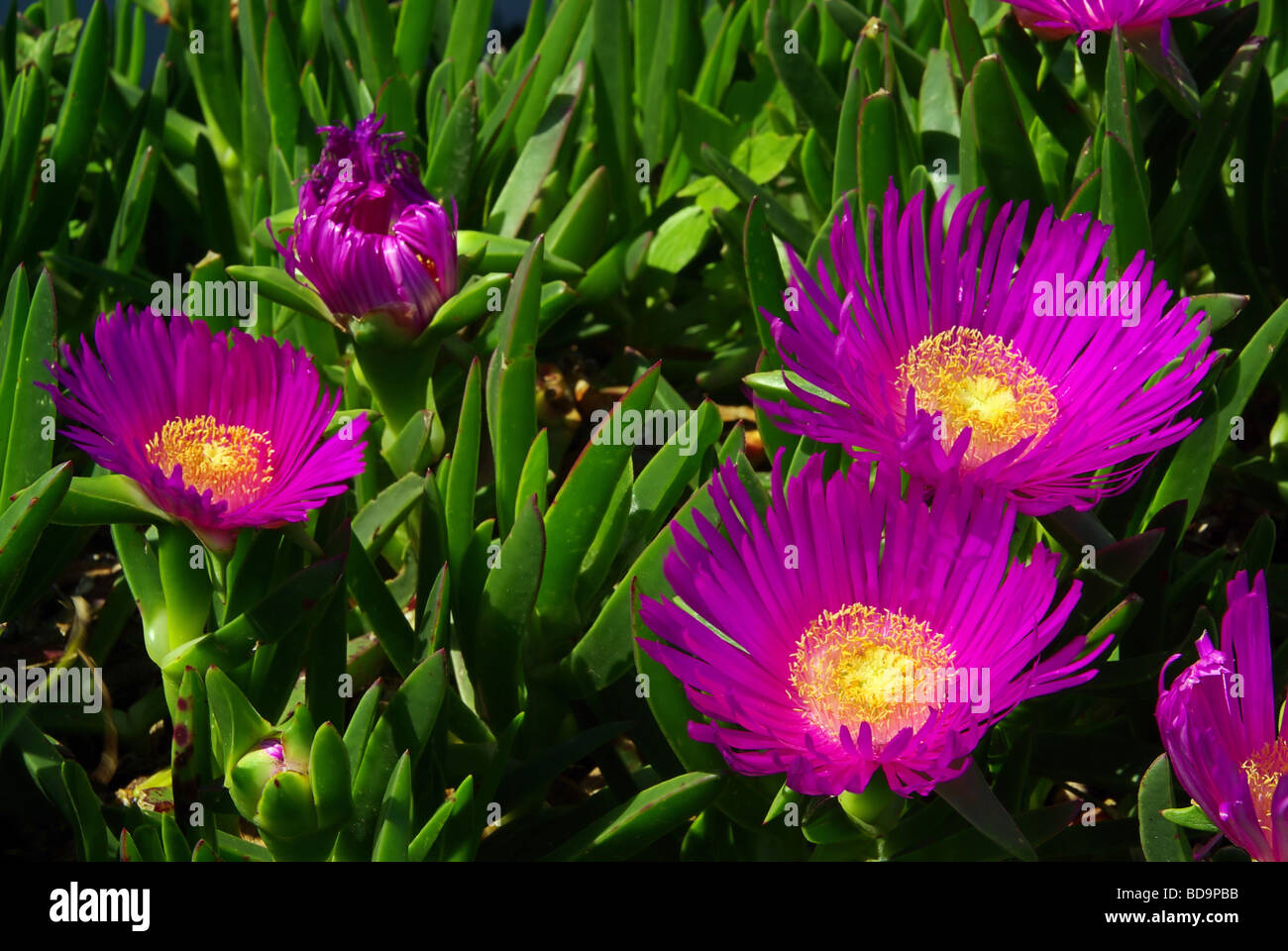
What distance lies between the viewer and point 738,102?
1.59m

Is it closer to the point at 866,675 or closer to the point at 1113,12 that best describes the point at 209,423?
the point at 866,675

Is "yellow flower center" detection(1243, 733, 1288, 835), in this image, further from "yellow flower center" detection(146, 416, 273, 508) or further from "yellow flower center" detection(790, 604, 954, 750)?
"yellow flower center" detection(146, 416, 273, 508)

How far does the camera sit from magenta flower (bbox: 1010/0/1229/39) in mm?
1078

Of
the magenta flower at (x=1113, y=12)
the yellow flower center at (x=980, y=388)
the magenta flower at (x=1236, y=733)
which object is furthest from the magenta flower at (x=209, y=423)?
the magenta flower at (x=1113, y=12)

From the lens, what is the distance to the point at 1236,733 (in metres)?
0.81

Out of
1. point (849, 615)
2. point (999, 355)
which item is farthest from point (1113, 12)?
point (849, 615)

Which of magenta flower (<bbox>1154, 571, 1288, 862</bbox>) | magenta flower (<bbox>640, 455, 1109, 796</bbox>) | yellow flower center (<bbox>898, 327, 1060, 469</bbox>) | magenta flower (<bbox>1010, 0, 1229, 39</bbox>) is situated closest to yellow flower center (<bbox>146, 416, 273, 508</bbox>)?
magenta flower (<bbox>640, 455, 1109, 796</bbox>)

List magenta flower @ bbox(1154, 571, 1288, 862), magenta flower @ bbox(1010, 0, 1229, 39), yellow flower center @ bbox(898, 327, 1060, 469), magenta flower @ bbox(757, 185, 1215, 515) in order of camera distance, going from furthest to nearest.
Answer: magenta flower @ bbox(1010, 0, 1229, 39), yellow flower center @ bbox(898, 327, 1060, 469), magenta flower @ bbox(757, 185, 1215, 515), magenta flower @ bbox(1154, 571, 1288, 862)

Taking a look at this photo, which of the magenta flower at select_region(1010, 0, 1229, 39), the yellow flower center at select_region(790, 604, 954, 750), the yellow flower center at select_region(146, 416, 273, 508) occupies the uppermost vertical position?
the magenta flower at select_region(1010, 0, 1229, 39)

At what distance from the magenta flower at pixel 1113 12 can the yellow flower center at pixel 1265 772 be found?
0.58m

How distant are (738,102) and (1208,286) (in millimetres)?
568

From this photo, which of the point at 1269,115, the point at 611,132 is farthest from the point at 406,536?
the point at 1269,115

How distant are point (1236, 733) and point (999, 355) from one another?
30cm

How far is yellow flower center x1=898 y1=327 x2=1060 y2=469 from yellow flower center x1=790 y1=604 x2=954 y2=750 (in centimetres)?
15
